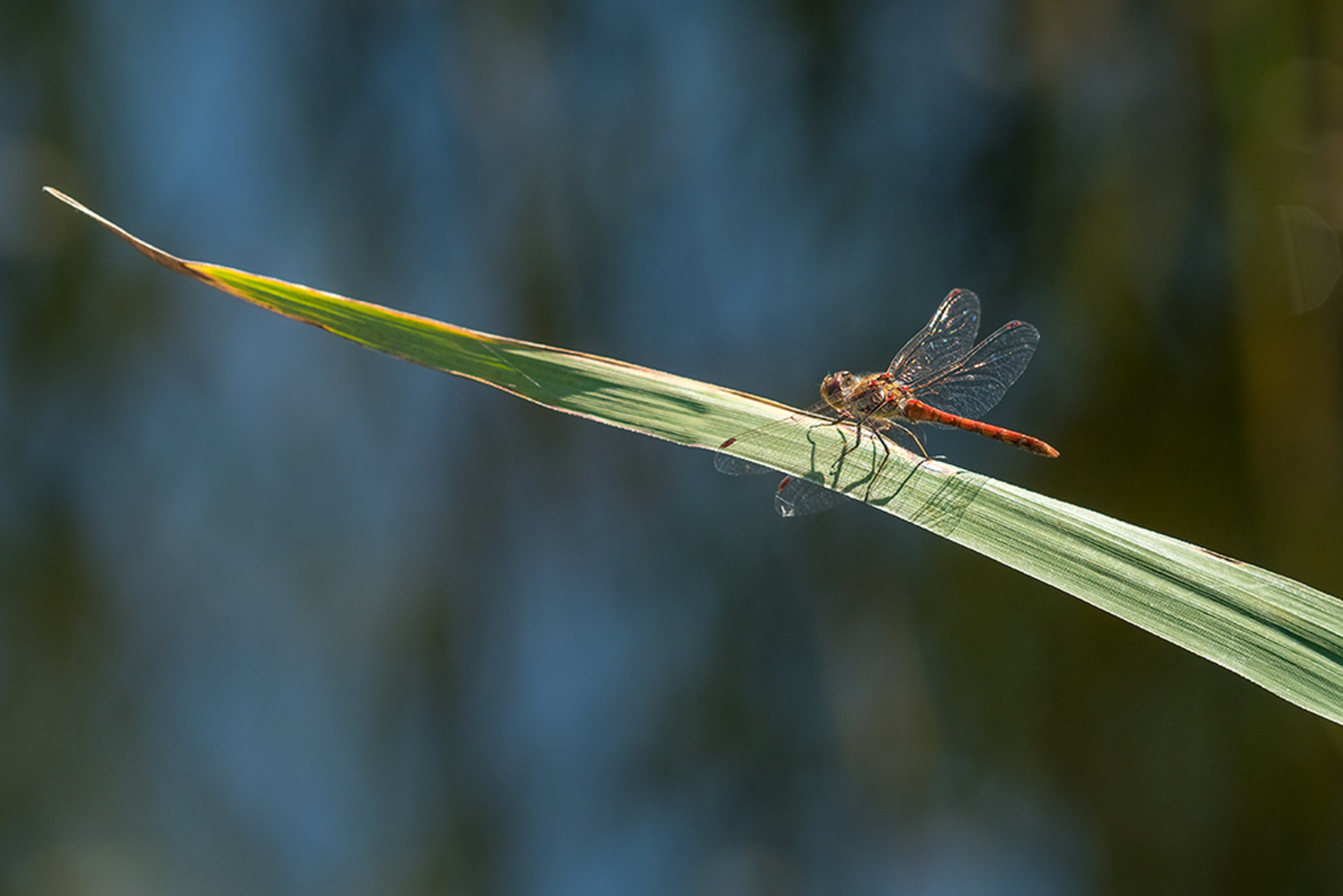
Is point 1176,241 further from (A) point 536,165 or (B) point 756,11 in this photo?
(A) point 536,165

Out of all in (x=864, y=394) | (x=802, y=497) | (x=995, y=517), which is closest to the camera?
(x=995, y=517)

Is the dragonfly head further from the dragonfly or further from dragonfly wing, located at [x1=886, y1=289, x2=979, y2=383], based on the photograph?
dragonfly wing, located at [x1=886, y1=289, x2=979, y2=383]

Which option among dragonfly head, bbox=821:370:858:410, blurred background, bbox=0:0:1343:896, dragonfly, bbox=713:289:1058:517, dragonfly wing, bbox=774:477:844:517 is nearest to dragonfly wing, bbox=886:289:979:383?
dragonfly, bbox=713:289:1058:517

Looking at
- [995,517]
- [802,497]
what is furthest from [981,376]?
[995,517]

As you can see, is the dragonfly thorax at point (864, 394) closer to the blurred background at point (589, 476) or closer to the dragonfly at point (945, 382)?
the dragonfly at point (945, 382)

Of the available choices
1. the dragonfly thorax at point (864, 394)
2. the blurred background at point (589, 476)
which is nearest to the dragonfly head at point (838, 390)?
the dragonfly thorax at point (864, 394)

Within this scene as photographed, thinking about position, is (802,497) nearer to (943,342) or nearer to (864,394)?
(864,394)

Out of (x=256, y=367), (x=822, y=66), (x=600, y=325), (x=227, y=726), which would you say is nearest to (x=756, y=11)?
(x=822, y=66)
